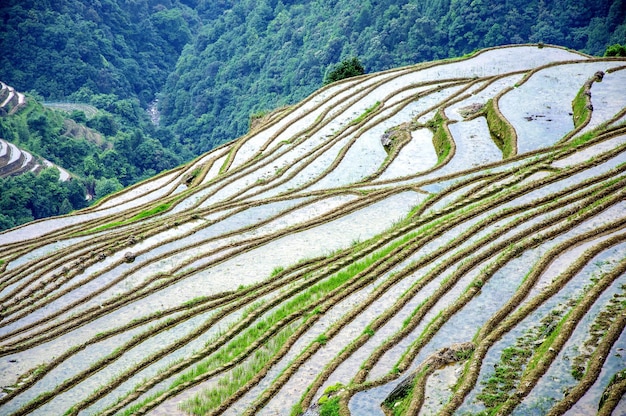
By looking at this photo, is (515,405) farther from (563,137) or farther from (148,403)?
(563,137)

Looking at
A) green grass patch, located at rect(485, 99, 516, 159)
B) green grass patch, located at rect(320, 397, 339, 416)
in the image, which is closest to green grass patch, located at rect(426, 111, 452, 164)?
green grass patch, located at rect(485, 99, 516, 159)

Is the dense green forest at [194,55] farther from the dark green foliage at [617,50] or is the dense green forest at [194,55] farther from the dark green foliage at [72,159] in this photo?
the dark green foliage at [617,50]

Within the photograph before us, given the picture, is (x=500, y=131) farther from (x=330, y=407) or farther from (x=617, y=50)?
(x=330, y=407)

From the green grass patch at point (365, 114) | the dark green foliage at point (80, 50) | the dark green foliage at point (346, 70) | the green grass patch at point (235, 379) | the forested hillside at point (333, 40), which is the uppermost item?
the dark green foliage at point (80, 50)

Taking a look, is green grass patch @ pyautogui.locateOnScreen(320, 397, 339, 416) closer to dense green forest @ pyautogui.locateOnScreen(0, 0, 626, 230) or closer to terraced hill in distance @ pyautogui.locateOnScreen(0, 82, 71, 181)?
dense green forest @ pyautogui.locateOnScreen(0, 0, 626, 230)

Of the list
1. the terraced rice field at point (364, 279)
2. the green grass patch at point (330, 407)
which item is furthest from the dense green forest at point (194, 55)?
the green grass patch at point (330, 407)

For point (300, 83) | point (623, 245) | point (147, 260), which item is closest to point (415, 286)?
point (623, 245)
